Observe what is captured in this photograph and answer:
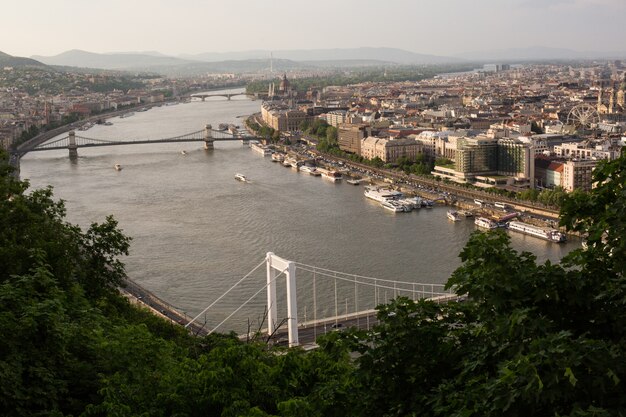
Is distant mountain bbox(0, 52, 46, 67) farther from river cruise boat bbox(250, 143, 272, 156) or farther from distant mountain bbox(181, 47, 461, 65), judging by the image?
distant mountain bbox(181, 47, 461, 65)

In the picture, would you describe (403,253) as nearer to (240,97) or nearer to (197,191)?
(197,191)

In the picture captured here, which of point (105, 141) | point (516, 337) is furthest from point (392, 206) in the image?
point (105, 141)

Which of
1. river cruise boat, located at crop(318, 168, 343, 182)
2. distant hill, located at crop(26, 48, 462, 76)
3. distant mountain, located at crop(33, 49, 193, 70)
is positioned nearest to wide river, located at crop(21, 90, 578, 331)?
river cruise boat, located at crop(318, 168, 343, 182)

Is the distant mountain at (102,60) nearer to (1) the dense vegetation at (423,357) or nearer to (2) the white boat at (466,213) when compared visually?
(2) the white boat at (466,213)

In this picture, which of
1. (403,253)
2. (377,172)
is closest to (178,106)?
(377,172)

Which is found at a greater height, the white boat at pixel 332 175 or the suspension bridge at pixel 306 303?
the suspension bridge at pixel 306 303

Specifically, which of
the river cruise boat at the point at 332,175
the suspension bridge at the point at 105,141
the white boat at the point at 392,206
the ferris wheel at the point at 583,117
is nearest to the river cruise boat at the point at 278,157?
the suspension bridge at the point at 105,141
